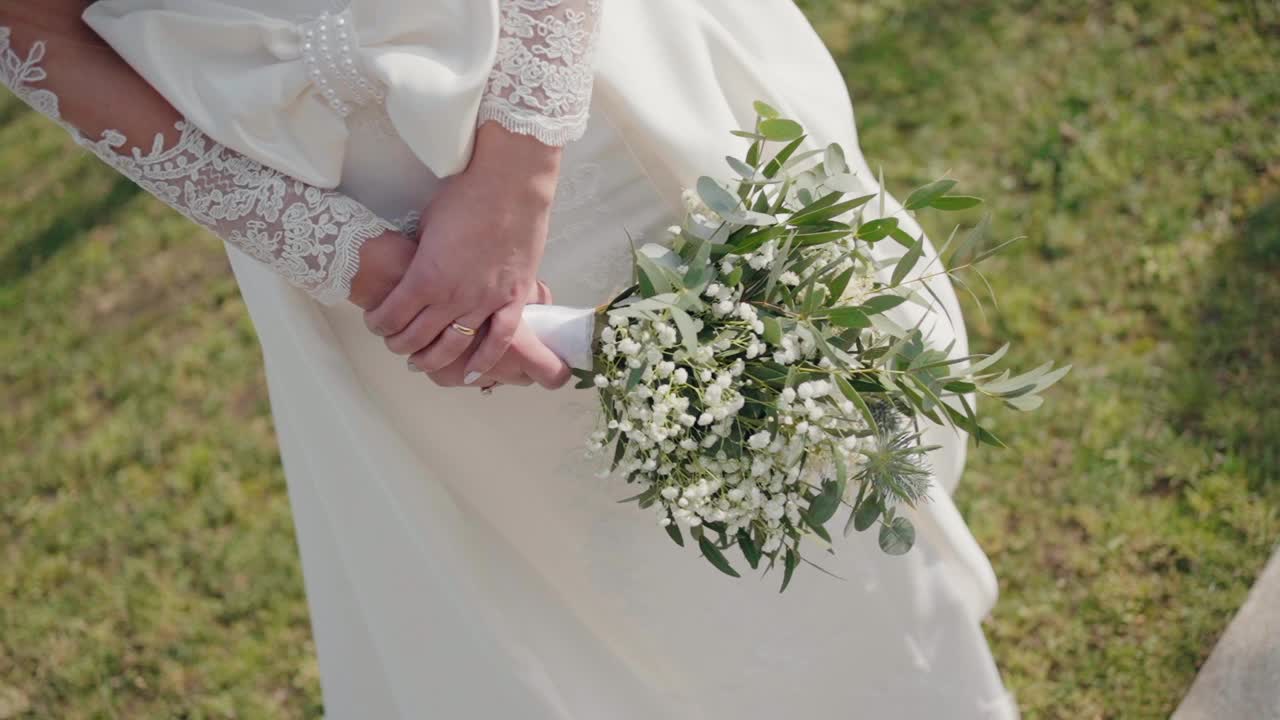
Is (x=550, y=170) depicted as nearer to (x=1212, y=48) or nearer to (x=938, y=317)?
(x=938, y=317)

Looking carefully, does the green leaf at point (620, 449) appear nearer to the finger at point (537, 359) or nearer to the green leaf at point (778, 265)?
the finger at point (537, 359)

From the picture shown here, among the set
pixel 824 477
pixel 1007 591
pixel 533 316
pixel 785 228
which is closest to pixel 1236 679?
pixel 1007 591

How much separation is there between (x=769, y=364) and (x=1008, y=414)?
5.70 feet

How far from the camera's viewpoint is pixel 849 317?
5.10 feet

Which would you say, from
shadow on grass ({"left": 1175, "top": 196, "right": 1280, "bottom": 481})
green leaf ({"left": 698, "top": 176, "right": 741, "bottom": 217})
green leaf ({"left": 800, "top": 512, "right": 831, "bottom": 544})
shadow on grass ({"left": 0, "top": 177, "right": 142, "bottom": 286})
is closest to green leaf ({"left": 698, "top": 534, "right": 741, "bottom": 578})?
green leaf ({"left": 800, "top": 512, "right": 831, "bottom": 544})

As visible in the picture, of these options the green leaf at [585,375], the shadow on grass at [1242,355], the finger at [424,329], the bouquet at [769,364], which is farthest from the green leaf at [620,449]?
the shadow on grass at [1242,355]

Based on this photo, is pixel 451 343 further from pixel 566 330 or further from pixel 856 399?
pixel 856 399

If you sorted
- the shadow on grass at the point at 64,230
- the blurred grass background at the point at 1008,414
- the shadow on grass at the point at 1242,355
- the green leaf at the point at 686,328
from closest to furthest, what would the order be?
the green leaf at the point at 686,328 → the blurred grass background at the point at 1008,414 → the shadow on grass at the point at 1242,355 → the shadow on grass at the point at 64,230

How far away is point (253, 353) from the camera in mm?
3963

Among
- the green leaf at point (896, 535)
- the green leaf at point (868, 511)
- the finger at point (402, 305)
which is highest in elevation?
the finger at point (402, 305)

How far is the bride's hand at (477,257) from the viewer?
5.28ft

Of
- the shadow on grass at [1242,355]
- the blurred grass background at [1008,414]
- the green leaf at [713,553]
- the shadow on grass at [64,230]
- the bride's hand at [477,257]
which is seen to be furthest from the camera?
the shadow on grass at [64,230]

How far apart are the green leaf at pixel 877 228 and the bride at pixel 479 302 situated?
0.29 metres

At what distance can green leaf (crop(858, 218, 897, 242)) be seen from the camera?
1.64 m
